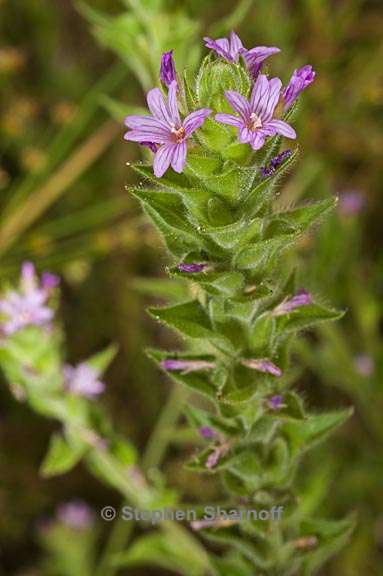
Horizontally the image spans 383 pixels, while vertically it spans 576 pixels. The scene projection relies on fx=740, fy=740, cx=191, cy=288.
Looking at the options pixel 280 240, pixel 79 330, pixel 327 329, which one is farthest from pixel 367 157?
pixel 280 240

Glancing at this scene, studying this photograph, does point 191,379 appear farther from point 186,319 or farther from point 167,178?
point 167,178

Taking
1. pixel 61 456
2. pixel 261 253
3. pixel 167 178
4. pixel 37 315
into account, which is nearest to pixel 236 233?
pixel 261 253

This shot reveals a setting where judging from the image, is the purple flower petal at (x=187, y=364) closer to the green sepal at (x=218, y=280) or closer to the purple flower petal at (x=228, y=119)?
the green sepal at (x=218, y=280)

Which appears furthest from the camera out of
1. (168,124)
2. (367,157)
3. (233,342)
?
(367,157)

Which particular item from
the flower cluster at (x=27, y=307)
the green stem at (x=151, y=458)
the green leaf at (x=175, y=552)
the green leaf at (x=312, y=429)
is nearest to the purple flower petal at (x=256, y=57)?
the green leaf at (x=312, y=429)

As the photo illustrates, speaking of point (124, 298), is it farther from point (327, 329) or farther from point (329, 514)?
point (329, 514)

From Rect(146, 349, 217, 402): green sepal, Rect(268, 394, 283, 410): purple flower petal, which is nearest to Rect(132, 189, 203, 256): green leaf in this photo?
Rect(146, 349, 217, 402): green sepal

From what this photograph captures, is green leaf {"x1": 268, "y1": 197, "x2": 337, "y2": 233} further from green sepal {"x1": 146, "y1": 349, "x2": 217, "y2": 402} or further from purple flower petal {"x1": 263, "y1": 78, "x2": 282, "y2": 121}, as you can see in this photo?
green sepal {"x1": 146, "y1": 349, "x2": 217, "y2": 402}
